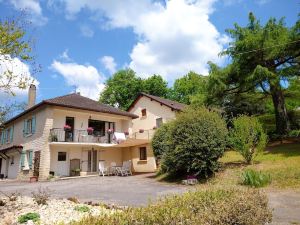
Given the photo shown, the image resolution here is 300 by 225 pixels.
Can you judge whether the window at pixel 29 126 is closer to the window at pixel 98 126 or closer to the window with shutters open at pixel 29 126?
the window with shutters open at pixel 29 126

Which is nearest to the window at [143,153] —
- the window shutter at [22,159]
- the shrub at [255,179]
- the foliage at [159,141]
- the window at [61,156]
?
the foliage at [159,141]

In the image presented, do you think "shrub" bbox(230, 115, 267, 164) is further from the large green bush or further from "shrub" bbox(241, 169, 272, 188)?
"shrub" bbox(241, 169, 272, 188)

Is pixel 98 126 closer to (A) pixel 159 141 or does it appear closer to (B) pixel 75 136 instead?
(B) pixel 75 136

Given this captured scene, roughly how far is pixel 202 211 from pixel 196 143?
1109 centimetres

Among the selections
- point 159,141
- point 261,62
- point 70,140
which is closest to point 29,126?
point 70,140

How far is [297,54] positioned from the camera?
71.2 feet

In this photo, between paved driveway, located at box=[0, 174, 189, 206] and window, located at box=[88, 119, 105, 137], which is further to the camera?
window, located at box=[88, 119, 105, 137]

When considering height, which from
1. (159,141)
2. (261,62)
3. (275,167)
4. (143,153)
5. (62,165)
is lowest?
(275,167)

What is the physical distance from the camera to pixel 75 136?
26188 mm

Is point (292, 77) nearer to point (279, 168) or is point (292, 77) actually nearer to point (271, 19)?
point (271, 19)

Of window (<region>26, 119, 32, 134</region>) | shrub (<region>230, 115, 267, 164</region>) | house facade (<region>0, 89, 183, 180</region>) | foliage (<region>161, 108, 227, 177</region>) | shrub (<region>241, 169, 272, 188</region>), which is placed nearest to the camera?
shrub (<region>241, 169, 272, 188</region>)

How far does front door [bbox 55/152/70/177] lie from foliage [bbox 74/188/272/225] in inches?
826

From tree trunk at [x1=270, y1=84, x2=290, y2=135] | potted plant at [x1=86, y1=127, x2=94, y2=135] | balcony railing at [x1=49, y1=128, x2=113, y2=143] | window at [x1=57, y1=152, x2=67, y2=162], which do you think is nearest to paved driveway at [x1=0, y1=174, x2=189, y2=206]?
balcony railing at [x1=49, y1=128, x2=113, y2=143]

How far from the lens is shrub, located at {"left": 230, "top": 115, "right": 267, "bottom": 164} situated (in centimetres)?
1614
